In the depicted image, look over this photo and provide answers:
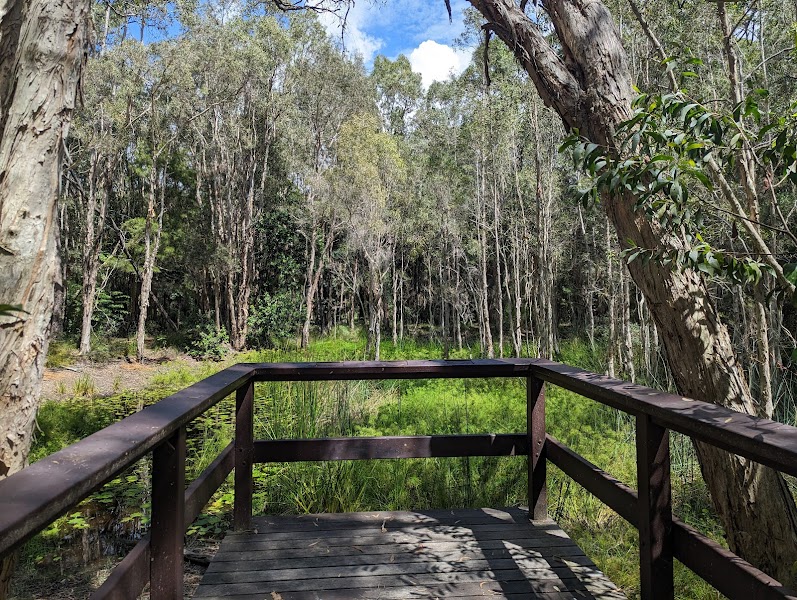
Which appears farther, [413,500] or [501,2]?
[413,500]

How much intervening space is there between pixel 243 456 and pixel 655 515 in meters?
1.74

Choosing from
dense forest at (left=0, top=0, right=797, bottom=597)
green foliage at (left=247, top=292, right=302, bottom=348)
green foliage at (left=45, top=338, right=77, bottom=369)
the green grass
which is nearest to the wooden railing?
dense forest at (left=0, top=0, right=797, bottom=597)

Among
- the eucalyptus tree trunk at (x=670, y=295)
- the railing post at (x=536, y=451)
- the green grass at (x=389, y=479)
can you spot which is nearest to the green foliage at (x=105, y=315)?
the green grass at (x=389, y=479)

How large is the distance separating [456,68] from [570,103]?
17.0 meters

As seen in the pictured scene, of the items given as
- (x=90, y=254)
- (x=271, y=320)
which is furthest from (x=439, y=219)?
(x=90, y=254)

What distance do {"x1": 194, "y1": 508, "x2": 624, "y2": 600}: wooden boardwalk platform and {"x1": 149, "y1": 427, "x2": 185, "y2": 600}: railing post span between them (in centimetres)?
56

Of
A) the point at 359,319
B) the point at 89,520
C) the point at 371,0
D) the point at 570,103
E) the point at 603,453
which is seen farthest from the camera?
the point at 359,319

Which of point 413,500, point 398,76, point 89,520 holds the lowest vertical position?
point 89,520

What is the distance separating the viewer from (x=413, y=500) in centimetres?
398

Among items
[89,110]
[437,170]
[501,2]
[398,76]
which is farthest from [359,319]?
[501,2]

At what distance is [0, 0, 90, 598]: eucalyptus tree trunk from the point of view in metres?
1.84

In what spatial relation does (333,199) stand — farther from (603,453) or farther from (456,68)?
(603,453)

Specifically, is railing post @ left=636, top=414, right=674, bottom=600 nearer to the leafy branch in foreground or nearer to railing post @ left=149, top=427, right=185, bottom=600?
the leafy branch in foreground

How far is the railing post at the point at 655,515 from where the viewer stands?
5.23 ft
